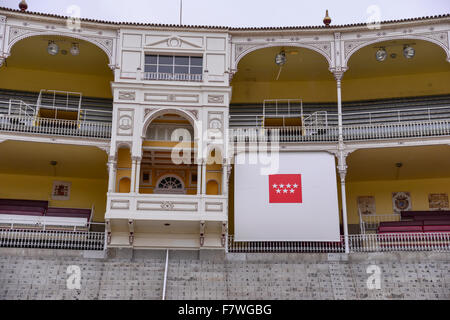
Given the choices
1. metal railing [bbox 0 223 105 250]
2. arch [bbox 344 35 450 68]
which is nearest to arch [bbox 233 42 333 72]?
arch [bbox 344 35 450 68]

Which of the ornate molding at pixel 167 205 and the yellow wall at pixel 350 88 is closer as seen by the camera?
the ornate molding at pixel 167 205

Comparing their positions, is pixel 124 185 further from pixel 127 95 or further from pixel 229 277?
pixel 229 277

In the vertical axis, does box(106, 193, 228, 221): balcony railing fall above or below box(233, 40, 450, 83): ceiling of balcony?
Result: below

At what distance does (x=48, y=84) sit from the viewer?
26.6 metres

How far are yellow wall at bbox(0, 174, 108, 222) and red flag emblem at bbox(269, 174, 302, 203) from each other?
8559mm

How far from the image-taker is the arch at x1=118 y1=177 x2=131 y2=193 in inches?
906

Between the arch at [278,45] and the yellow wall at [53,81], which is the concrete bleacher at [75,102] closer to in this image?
the yellow wall at [53,81]

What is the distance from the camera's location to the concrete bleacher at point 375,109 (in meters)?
25.7

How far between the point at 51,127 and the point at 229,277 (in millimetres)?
9462

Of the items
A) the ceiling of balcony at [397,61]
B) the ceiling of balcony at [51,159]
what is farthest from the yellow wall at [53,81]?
the ceiling of balcony at [397,61]

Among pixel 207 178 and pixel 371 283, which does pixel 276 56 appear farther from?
pixel 371 283

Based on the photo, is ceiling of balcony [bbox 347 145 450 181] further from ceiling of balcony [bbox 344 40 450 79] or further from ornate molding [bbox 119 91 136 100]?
ornate molding [bbox 119 91 136 100]

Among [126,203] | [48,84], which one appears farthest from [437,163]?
[48,84]

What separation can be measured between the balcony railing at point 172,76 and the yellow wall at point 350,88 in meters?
4.54
